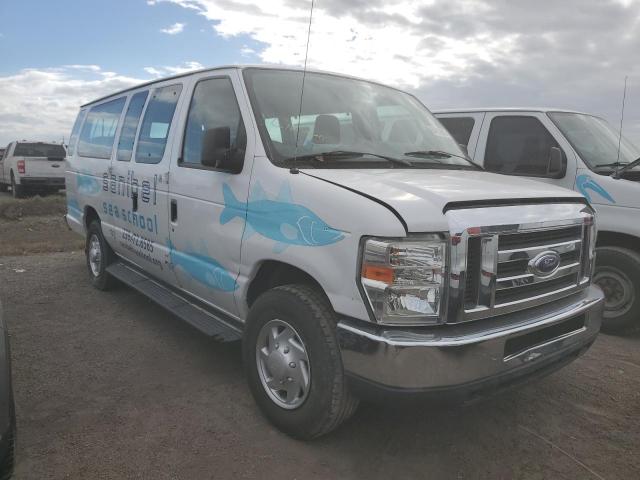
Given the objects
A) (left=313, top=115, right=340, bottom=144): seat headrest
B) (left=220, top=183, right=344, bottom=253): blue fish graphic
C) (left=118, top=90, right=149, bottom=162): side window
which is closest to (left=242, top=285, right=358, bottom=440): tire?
(left=220, top=183, right=344, bottom=253): blue fish graphic

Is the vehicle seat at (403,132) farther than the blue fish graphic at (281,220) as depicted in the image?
Yes

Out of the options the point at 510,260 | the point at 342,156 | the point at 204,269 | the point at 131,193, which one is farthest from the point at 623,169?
the point at 131,193

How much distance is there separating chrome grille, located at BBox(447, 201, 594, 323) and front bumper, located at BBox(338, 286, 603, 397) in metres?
0.10

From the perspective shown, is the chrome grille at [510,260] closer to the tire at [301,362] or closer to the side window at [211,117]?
the tire at [301,362]

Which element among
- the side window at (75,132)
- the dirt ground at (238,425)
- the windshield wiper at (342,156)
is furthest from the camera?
the side window at (75,132)

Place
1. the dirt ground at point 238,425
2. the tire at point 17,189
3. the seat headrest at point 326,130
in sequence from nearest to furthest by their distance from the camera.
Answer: the dirt ground at point 238,425, the seat headrest at point 326,130, the tire at point 17,189

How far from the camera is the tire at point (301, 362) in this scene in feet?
8.55

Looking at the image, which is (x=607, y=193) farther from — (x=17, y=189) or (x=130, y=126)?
(x=17, y=189)

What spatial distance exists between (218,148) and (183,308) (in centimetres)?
143

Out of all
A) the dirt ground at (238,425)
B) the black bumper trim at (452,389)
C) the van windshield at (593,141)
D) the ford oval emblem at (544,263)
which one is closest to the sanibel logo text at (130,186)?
the dirt ground at (238,425)

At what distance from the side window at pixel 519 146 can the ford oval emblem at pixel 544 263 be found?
265cm

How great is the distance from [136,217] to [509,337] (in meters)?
3.36

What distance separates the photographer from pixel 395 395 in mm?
2379

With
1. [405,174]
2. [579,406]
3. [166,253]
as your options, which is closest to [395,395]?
[405,174]
